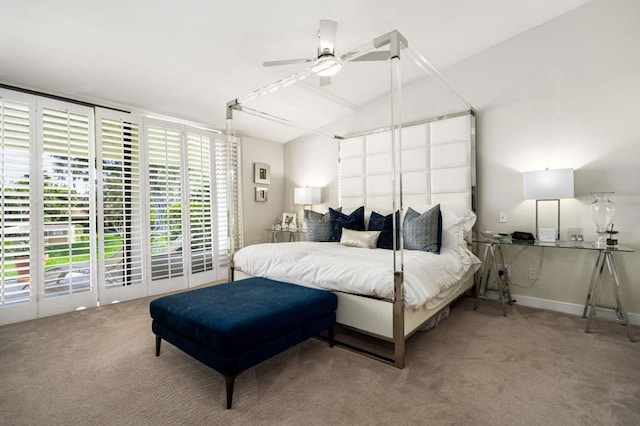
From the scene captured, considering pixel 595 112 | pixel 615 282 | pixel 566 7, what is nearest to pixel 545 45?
pixel 566 7

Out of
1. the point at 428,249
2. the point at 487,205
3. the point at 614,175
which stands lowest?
the point at 428,249

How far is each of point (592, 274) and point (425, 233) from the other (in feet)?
5.33

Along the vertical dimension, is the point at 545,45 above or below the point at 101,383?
above

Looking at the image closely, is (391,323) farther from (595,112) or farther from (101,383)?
(595,112)

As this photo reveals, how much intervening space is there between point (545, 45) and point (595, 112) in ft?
2.92

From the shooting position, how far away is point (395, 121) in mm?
4008

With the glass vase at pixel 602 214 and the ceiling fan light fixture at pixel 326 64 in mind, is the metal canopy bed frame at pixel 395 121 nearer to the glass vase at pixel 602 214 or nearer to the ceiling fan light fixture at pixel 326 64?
the ceiling fan light fixture at pixel 326 64

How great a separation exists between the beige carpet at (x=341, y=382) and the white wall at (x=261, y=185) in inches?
100

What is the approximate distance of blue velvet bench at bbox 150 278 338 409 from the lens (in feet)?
5.74

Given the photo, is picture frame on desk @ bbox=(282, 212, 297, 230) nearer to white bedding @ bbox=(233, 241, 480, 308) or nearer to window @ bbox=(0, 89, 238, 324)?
window @ bbox=(0, 89, 238, 324)

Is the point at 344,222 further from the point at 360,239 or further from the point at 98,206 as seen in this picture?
the point at 98,206

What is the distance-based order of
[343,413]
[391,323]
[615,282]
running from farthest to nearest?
[615,282], [391,323], [343,413]

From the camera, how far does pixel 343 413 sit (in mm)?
1686

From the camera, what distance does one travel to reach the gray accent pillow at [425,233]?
3121 mm
